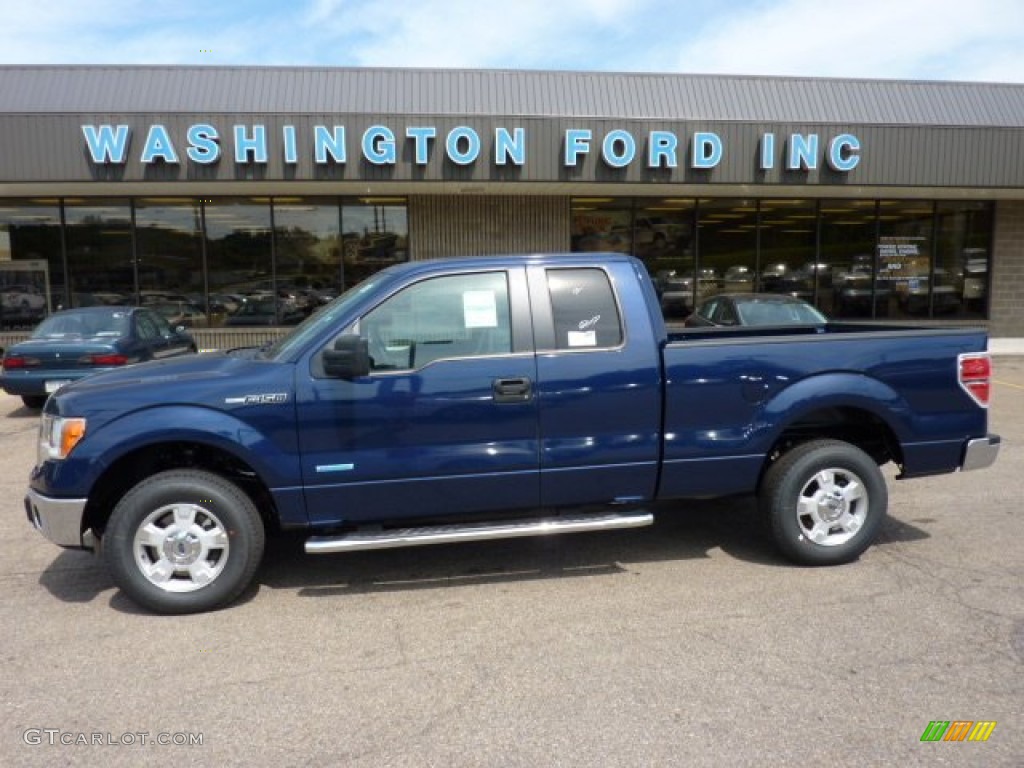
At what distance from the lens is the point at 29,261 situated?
1552 cm

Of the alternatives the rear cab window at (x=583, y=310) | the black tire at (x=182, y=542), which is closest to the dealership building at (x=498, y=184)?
the rear cab window at (x=583, y=310)

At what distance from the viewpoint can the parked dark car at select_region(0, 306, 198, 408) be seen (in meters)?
9.77

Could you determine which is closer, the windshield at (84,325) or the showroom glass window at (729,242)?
the windshield at (84,325)

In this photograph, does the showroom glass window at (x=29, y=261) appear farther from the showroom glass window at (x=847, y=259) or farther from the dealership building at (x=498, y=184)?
the showroom glass window at (x=847, y=259)

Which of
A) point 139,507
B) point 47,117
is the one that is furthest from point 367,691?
point 47,117

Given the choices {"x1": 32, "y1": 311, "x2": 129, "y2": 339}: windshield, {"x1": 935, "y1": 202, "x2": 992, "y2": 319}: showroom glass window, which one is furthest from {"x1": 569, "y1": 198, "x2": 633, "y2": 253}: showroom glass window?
{"x1": 32, "y1": 311, "x2": 129, "y2": 339}: windshield

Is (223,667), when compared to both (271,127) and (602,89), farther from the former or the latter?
(602,89)

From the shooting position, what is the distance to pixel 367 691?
3314 mm

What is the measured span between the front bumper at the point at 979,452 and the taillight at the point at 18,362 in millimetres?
10268

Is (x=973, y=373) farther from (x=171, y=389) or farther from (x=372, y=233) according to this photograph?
(x=372, y=233)

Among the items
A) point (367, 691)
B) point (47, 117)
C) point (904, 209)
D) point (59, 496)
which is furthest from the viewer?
point (904, 209)

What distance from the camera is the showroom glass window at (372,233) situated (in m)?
15.7

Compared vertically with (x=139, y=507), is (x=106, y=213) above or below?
above

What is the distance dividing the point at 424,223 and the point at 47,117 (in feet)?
21.9
